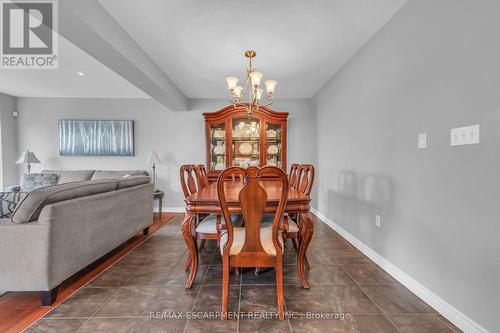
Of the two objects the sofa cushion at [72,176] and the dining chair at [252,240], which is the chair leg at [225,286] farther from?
the sofa cushion at [72,176]

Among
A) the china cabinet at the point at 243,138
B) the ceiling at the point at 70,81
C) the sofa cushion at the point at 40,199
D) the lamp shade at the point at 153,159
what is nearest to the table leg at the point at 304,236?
the sofa cushion at the point at 40,199

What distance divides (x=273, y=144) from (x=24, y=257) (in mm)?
3527

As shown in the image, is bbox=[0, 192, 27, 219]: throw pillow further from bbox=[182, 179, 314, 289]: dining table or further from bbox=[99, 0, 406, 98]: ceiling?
bbox=[99, 0, 406, 98]: ceiling

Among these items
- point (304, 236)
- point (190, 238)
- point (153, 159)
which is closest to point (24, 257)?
point (190, 238)

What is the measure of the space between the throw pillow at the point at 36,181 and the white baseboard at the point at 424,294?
492 cm

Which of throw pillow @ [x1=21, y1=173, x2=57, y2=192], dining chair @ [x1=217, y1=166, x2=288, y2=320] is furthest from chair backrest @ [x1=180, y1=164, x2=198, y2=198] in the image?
throw pillow @ [x1=21, y1=173, x2=57, y2=192]

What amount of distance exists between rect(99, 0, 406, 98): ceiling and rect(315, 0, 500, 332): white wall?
12.4 inches

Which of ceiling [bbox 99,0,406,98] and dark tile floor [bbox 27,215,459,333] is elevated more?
ceiling [bbox 99,0,406,98]

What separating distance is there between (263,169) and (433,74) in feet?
4.59

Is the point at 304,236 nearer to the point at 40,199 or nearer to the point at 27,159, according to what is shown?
the point at 40,199

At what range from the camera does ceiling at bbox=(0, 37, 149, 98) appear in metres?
2.88

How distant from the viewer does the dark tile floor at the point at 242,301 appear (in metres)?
1.37

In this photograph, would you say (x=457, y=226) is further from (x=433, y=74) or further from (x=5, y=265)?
(x=5, y=265)

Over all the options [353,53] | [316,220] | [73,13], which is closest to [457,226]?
[353,53]
